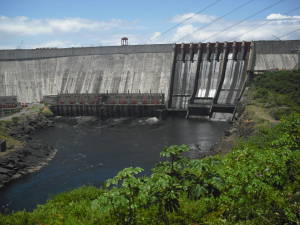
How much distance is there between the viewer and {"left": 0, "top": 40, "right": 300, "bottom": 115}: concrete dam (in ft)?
191

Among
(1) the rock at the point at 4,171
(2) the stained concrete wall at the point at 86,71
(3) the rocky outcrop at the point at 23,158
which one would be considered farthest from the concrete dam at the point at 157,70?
(1) the rock at the point at 4,171

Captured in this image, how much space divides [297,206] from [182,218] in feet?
14.4

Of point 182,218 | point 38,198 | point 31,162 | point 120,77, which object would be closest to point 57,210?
point 182,218

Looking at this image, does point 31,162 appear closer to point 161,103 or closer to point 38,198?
point 38,198

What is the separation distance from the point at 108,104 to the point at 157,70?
13.6 metres

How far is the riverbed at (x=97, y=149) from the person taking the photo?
88.2ft

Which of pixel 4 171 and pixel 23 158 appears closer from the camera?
pixel 4 171

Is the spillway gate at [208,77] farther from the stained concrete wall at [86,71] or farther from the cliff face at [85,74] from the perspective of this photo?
the cliff face at [85,74]

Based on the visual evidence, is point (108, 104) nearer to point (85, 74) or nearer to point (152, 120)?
point (152, 120)

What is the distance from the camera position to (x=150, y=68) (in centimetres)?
6700

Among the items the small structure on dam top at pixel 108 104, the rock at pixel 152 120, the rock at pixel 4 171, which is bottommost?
the rock at pixel 4 171

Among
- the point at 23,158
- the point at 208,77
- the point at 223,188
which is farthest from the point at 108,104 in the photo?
the point at 223,188

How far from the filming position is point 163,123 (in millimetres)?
51219

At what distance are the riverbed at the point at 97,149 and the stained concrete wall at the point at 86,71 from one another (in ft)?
43.3
